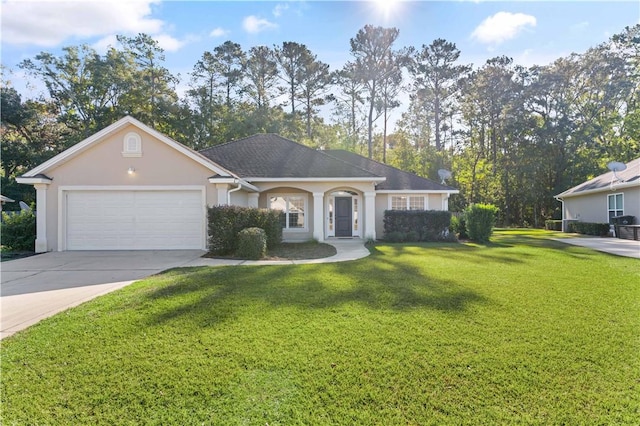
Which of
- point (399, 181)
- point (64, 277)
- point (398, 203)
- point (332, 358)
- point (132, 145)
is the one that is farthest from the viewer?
point (399, 181)

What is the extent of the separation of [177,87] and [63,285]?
28.1 meters

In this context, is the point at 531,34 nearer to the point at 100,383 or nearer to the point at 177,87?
the point at 100,383

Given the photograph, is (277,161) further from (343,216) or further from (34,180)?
(34,180)

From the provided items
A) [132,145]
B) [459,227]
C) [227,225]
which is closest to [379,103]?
[459,227]

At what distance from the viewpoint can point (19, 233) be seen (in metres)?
12.0

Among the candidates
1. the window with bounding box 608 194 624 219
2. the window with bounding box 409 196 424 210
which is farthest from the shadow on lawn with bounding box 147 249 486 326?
the window with bounding box 608 194 624 219

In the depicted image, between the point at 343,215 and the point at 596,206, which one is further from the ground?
the point at 596,206

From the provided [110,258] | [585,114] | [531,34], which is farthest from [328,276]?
[585,114]

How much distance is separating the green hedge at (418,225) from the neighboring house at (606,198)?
9505 millimetres

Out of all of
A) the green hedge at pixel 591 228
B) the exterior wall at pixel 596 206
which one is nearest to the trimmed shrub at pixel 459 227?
the exterior wall at pixel 596 206

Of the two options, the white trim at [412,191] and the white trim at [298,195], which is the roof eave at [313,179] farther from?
the white trim at [412,191]

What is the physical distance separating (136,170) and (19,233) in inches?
191

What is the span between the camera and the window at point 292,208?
15.6m

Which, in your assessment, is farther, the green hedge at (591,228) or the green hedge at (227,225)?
the green hedge at (591,228)
